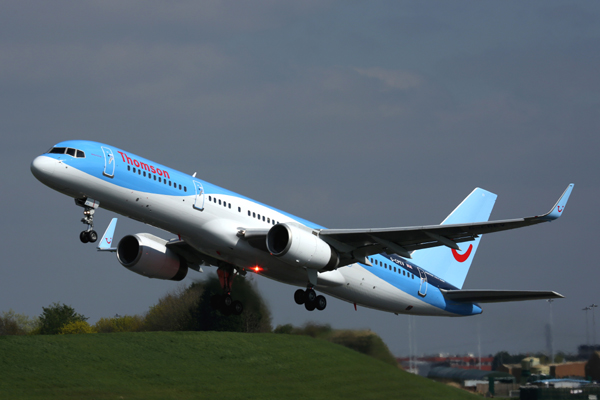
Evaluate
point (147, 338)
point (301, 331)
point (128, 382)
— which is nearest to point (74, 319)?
point (147, 338)

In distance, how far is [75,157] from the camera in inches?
949

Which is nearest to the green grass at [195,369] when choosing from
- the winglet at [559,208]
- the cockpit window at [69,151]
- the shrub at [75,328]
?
the winglet at [559,208]

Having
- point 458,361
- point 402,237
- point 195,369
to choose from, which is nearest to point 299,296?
point 402,237

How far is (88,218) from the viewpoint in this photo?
24922mm

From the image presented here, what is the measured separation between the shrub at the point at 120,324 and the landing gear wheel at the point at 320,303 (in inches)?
1508

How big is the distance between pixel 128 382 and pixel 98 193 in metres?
25.6

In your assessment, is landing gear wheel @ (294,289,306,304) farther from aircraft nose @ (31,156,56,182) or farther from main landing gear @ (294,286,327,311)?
aircraft nose @ (31,156,56,182)

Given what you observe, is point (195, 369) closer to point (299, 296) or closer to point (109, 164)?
point (299, 296)

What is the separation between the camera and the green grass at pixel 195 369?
4284 centimetres

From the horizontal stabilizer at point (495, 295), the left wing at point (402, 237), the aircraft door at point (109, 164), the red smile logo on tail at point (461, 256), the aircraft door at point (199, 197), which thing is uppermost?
the aircraft door at point (109, 164)

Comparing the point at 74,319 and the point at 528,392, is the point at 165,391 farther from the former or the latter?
the point at 74,319

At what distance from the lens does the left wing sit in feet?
84.7

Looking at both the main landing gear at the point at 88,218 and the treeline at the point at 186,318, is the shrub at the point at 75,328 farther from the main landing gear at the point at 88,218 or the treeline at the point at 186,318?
the main landing gear at the point at 88,218

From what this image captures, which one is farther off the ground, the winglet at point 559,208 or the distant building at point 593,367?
the winglet at point 559,208
